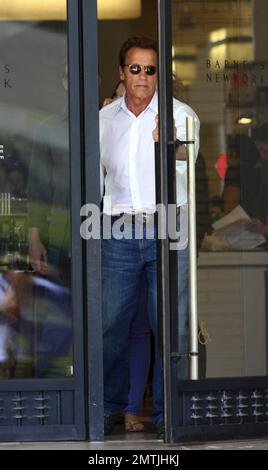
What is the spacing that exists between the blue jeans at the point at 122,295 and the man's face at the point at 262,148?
714mm

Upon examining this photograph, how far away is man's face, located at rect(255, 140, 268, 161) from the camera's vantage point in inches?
236

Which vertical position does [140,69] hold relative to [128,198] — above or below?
above

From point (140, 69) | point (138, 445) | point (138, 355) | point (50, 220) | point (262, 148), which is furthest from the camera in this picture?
point (138, 355)

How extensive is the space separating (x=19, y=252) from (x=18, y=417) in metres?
0.83

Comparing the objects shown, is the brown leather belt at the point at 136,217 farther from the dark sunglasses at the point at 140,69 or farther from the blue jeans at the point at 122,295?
the dark sunglasses at the point at 140,69

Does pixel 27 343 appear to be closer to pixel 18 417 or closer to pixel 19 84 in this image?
A: pixel 18 417

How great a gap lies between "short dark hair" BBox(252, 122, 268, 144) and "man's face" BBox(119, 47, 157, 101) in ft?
1.98

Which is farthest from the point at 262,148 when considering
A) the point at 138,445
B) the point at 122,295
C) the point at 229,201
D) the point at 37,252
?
the point at 138,445

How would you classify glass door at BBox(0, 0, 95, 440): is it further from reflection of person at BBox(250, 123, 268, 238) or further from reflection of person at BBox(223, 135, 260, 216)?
reflection of person at BBox(250, 123, 268, 238)

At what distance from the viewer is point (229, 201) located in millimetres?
5945

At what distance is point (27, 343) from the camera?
5.91 metres

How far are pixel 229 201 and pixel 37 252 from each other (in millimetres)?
1014

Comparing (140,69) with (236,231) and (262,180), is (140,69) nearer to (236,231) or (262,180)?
(262,180)
